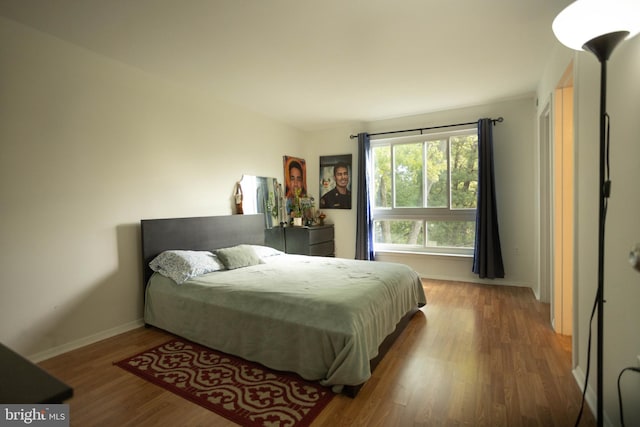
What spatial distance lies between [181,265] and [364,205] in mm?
2977

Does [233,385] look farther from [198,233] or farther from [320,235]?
[320,235]

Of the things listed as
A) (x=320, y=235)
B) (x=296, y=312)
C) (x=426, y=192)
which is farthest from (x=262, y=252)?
(x=426, y=192)

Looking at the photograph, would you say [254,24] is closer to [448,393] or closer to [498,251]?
[448,393]

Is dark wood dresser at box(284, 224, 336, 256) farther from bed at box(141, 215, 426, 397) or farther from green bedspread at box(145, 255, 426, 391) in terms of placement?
green bedspread at box(145, 255, 426, 391)

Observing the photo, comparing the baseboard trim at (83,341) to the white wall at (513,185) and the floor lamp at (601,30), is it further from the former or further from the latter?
the white wall at (513,185)

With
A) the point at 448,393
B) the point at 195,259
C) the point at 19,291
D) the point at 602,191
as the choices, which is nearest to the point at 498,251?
the point at 448,393

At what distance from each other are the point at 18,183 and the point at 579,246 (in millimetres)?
3922

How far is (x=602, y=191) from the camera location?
4.02 ft

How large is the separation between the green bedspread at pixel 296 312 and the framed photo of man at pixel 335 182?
2.23 metres

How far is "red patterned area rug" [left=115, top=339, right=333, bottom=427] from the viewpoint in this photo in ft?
5.82

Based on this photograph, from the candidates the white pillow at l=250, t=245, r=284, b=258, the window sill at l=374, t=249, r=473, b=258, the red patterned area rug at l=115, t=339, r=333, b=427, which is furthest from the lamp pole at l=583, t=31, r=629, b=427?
the window sill at l=374, t=249, r=473, b=258

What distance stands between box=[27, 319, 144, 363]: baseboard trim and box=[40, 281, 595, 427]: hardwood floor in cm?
6

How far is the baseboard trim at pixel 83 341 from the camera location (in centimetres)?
241

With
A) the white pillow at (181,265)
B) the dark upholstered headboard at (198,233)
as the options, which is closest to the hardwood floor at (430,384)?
the white pillow at (181,265)
